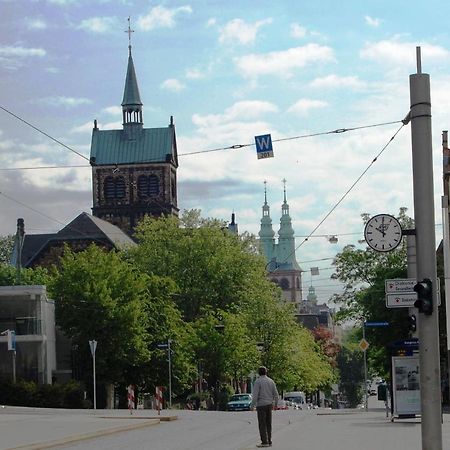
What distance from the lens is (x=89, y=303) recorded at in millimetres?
67188

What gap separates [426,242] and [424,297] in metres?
0.82

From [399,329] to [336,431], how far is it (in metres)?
35.6

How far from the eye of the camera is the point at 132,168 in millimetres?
145875

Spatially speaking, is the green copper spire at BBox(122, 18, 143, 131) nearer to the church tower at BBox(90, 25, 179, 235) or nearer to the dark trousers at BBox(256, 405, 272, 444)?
the church tower at BBox(90, 25, 179, 235)

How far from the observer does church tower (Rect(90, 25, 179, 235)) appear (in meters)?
144

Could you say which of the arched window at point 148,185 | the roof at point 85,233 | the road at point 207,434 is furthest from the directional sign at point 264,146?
the arched window at point 148,185

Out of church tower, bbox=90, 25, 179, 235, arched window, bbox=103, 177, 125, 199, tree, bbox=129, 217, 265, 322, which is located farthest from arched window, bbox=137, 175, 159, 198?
tree, bbox=129, 217, 265, 322

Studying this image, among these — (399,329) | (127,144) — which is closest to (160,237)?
(399,329)

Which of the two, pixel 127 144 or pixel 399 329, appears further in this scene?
pixel 127 144

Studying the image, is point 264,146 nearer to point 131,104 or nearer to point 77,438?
Answer: point 77,438

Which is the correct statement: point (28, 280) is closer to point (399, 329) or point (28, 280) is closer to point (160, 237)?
point (160, 237)

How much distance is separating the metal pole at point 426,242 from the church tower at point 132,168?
126544 millimetres

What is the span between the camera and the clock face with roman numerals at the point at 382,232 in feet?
78.8

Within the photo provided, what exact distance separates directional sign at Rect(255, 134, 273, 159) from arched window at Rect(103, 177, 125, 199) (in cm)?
11205
